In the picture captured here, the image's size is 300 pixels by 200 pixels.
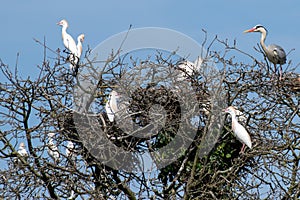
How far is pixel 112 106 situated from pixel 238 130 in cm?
173

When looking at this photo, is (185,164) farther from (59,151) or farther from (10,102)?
(10,102)

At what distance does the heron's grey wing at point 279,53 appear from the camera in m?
13.6

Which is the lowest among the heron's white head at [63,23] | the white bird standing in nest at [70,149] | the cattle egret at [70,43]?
the white bird standing in nest at [70,149]

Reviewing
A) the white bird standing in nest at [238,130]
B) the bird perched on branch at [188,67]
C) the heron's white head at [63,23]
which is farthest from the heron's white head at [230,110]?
the heron's white head at [63,23]

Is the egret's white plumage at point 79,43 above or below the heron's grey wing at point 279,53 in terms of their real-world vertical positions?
above

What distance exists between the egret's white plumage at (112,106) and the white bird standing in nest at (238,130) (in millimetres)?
1505

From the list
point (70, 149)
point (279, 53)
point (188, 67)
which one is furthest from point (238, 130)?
point (279, 53)

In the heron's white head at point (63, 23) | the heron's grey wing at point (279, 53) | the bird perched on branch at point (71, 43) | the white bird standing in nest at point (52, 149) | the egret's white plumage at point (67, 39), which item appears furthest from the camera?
the heron's white head at point (63, 23)

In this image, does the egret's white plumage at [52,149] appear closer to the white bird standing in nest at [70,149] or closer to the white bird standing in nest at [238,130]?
the white bird standing in nest at [70,149]

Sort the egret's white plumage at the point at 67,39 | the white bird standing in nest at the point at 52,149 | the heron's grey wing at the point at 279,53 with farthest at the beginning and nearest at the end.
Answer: the heron's grey wing at the point at 279,53
the egret's white plumage at the point at 67,39
the white bird standing in nest at the point at 52,149

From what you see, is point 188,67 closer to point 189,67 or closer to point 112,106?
point 189,67

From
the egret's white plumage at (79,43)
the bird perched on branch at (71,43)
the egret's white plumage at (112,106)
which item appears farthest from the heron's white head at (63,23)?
the egret's white plumage at (112,106)

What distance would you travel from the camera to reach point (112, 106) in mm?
11156

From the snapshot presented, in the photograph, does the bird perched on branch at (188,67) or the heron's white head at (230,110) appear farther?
the bird perched on branch at (188,67)
